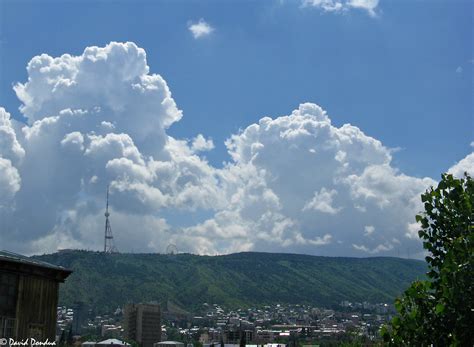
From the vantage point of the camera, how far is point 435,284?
30.6ft

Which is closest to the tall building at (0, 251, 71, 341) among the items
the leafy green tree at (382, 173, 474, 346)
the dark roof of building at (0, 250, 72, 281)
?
the dark roof of building at (0, 250, 72, 281)

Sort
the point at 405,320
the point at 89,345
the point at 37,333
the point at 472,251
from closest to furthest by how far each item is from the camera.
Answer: the point at 472,251 < the point at 405,320 < the point at 37,333 < the point at 89,345

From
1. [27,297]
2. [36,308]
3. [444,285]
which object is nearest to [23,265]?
[27,297]

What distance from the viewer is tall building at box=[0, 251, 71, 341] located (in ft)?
74.2

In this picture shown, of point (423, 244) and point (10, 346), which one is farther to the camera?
point (10, 346)

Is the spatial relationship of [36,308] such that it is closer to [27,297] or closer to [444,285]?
[27,297]

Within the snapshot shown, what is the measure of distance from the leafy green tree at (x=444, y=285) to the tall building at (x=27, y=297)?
679 inches

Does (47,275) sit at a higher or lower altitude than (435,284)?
higher

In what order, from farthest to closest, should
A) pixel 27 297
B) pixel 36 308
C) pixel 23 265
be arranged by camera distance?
pixel 36 308
pixel 27 297
pixel 23 265

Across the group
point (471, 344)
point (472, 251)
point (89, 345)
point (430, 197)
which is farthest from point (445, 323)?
point (89, 345)

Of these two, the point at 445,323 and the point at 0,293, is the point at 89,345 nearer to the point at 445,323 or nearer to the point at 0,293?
the point at 0,293

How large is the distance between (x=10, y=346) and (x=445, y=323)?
18.3 metres

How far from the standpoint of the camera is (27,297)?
2352 cm

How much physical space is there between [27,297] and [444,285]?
1888cm
